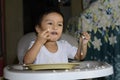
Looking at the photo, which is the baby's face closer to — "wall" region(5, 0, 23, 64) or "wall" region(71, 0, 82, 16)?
"wall" region(71, 0, 82, 16)

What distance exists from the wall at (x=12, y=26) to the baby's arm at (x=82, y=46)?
75.8 inches

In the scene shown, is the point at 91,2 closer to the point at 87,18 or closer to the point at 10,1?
the point at 87,18

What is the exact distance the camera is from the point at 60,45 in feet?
5.59

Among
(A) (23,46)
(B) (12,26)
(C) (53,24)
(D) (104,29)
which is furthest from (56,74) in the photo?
(B) (12,26)

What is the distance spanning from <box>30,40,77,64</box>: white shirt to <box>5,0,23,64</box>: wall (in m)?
1.88

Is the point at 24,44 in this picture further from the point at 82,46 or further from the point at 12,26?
the point at 12,26

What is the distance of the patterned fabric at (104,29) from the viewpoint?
231 cm

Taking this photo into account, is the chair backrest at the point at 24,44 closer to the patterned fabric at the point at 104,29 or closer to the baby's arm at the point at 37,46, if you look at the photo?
the baby's arm at the point at 37,46

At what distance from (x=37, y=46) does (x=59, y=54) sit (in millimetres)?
283

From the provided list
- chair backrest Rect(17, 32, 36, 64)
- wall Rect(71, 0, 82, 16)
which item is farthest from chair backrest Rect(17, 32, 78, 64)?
wall Rect(71, 0, 82, 16)

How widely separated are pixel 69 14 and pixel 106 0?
2.96 feet

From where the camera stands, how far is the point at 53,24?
152cm

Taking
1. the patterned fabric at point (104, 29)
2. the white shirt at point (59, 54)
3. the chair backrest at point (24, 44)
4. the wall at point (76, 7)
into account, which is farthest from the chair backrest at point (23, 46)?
the wall at point (76, 7)

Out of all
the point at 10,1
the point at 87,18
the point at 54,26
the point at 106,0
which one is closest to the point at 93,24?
the point at 87,18
